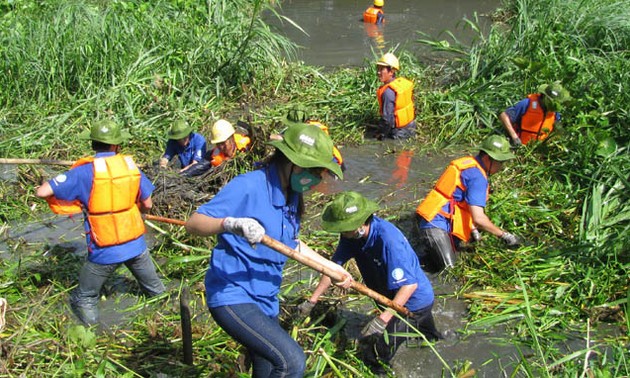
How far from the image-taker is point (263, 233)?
2.94m

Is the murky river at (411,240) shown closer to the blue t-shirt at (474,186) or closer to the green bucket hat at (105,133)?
the blue t-shirt at (474,186)

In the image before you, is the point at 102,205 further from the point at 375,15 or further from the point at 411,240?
the point at 375,15

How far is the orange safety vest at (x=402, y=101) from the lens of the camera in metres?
7.89

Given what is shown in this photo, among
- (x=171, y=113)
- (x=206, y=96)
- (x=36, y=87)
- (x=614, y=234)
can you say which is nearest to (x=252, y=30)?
(x=206, y=96)

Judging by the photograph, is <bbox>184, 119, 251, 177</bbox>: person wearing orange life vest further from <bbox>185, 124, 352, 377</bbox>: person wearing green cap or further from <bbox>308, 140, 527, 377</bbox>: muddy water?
<bbox>185, 124, 352, 377</bbox>: person wearing green cap

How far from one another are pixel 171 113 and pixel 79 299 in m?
3.92

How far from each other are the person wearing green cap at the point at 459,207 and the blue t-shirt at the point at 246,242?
7.70 feet

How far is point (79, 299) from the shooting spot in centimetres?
463

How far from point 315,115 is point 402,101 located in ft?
4.16

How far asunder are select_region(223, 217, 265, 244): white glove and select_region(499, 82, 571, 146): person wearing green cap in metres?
4.86

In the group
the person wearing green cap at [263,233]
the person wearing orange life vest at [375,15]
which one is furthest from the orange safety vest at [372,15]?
the person wearing green cap at [263,233]

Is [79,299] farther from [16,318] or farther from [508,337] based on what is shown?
[508,337]

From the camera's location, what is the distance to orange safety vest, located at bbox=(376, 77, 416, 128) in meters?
7.89

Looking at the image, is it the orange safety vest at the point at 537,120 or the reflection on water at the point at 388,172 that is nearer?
the reflection on water at the point at 388,172
